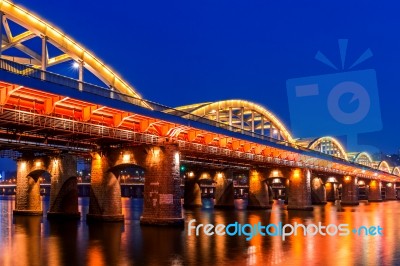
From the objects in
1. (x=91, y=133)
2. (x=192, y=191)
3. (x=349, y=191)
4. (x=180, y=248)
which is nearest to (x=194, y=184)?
(x=192, y=191)

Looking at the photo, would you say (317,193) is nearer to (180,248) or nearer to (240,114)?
(240,114)

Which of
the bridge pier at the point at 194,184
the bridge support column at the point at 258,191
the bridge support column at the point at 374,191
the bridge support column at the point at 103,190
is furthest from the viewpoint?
the bridge support column at the point at 374,191

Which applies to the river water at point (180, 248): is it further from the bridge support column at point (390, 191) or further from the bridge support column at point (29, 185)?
the bridge support column at point (390, 191)

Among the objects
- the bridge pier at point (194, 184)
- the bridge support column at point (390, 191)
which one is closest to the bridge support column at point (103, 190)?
the bridge pier at point (194, 184)

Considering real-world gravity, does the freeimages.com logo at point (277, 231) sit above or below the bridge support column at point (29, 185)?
below

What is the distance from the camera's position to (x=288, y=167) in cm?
7944

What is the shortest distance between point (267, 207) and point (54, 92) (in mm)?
55253

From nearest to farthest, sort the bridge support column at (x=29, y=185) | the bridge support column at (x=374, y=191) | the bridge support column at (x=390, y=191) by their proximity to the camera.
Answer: the bridge support column at (x=29, y=185) < the bridge support column at (x=374, y=191) < the bridge support column at (x=390, y=191)

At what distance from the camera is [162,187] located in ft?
136

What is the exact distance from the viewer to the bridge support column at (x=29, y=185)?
181ft

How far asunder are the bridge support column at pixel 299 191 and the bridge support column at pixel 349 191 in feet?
127

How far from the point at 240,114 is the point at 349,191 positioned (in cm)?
5088

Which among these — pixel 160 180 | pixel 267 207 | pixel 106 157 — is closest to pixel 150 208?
pixel 160 180

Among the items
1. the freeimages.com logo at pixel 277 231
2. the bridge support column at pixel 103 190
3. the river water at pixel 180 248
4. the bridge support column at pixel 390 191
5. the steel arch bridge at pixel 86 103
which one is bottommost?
the bridge support column at pixel 390 191
